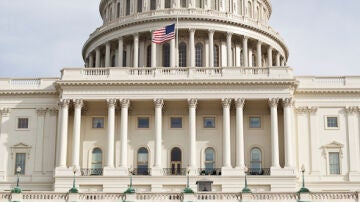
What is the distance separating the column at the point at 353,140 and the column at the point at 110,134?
70.7ft

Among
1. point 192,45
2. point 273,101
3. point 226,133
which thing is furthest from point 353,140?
point 192,45

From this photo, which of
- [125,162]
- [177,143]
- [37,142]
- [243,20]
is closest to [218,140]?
[177,143]

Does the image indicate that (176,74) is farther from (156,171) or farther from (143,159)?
(156,171)

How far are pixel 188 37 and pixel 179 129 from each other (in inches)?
754

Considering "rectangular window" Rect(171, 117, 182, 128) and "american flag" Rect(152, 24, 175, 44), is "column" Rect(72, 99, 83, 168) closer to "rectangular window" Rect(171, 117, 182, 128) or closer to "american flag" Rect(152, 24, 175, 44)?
"rectangular window" Rect(171, 117, 182, 128)

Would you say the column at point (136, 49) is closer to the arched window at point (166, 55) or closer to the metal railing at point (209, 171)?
the arched window at point (166, 55)

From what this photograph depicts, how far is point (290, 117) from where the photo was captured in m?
61.8

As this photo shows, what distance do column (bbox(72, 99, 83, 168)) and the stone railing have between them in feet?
7.52

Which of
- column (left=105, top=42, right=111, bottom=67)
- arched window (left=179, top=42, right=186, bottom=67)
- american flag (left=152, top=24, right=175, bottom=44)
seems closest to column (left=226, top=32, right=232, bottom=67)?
arched window (left=179, top=42, right=186, bottom=67)

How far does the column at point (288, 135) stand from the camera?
6009 centimetres

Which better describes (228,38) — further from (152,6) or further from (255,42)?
(152,6)

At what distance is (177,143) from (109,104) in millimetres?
7193

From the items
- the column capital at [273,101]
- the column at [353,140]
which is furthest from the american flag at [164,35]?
the column at [353,140]

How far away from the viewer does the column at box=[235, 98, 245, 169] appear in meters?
60.5
